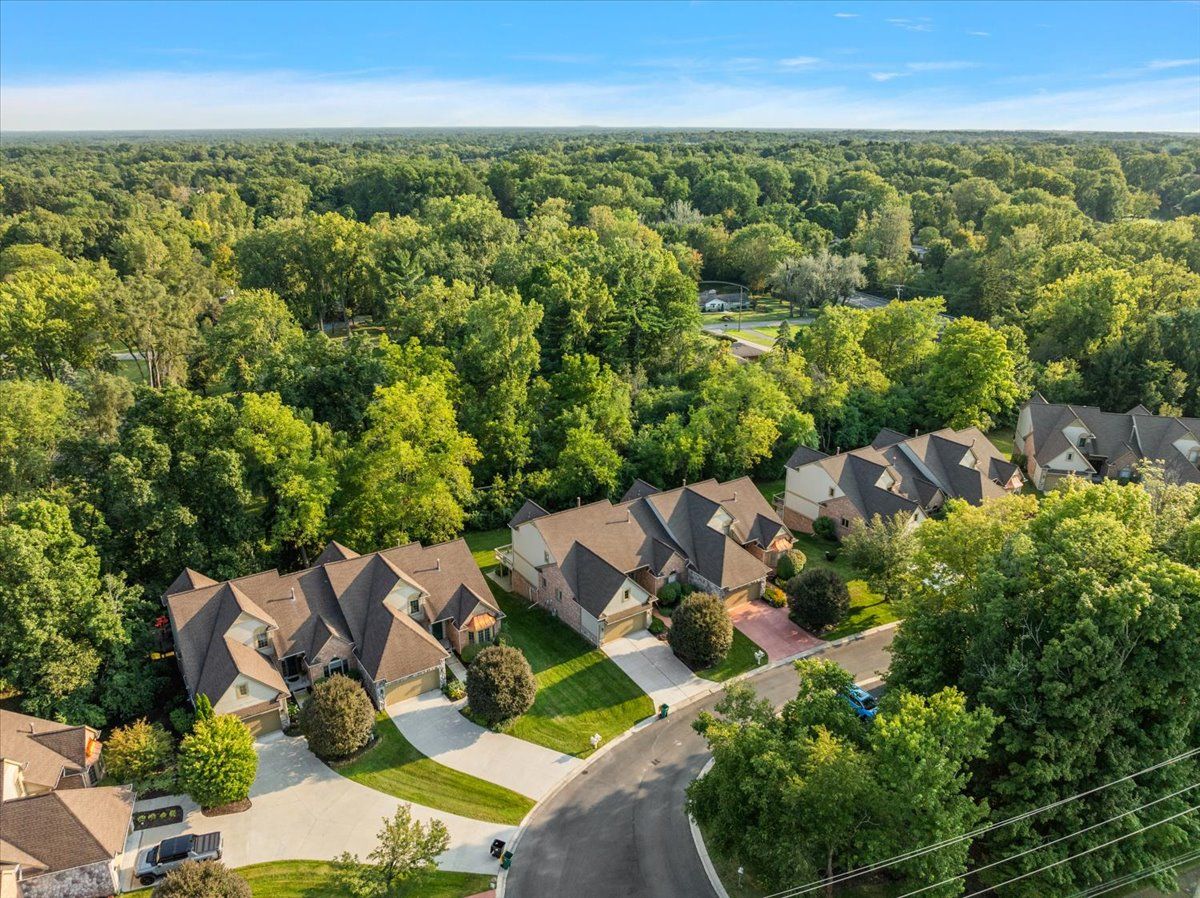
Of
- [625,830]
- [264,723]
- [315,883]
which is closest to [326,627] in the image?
[264,723]

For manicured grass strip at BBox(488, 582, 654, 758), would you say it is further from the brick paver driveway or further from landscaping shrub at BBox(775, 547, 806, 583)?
landscaping shrub at BBox(775, 547, 806, 583)

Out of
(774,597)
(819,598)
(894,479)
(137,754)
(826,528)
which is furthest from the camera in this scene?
(894,479)

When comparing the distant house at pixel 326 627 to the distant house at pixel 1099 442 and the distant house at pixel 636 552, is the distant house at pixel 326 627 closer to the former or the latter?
the distant house at pixel 636 552

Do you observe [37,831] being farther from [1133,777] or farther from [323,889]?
[1133,777]

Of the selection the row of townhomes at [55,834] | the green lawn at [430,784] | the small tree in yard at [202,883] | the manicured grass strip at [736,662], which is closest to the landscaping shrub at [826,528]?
the manicured grass strip at [736,662]

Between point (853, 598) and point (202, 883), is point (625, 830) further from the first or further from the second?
point (853, 598)
